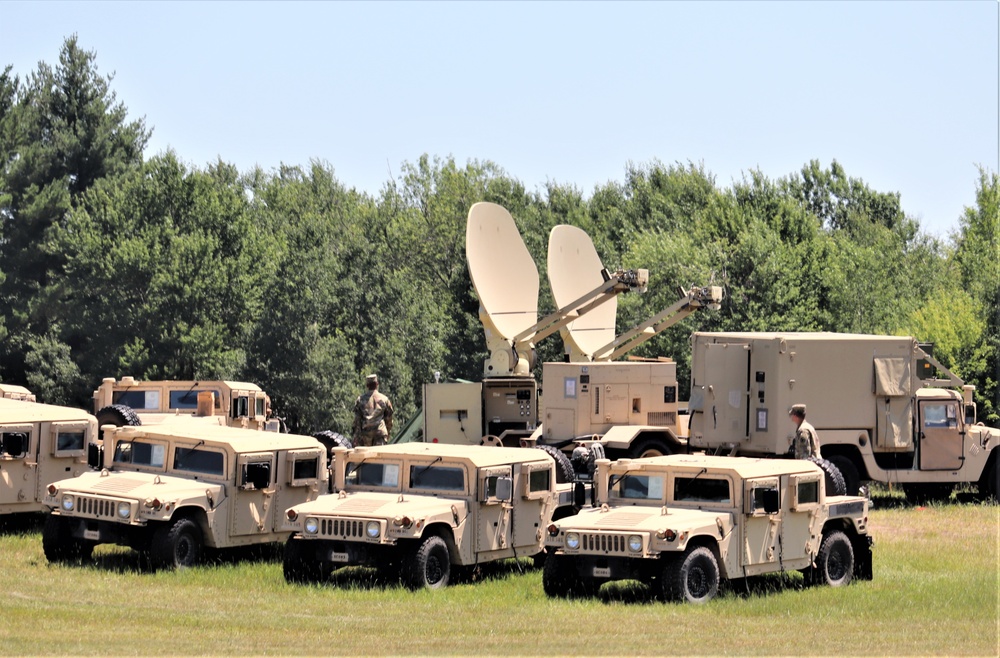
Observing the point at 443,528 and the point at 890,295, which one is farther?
the point at 890,295

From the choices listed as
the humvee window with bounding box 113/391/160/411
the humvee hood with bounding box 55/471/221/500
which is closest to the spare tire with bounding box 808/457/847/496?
the humvee hood with bounding box 55/471/221/500

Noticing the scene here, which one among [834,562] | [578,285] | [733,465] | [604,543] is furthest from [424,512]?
[578,285]

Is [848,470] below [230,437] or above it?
below

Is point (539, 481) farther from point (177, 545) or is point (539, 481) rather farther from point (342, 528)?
point (177, 545)

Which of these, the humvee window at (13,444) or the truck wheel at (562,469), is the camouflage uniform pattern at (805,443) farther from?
the humvee window at (13,444)

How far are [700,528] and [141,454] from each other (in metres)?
7.58

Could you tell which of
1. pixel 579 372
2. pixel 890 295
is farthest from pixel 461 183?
pixel 579 372

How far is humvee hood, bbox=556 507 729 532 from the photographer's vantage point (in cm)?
1541

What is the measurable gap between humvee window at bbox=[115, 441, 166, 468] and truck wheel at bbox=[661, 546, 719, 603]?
703 centimetres

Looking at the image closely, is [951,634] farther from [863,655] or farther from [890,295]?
[890,295]

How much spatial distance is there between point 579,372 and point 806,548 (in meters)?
9.16

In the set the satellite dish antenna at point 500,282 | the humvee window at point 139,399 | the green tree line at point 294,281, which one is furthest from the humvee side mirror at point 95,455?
the green tree line at point 294,281

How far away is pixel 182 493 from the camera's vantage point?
17844 millimetres

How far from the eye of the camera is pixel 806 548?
16.7 m
